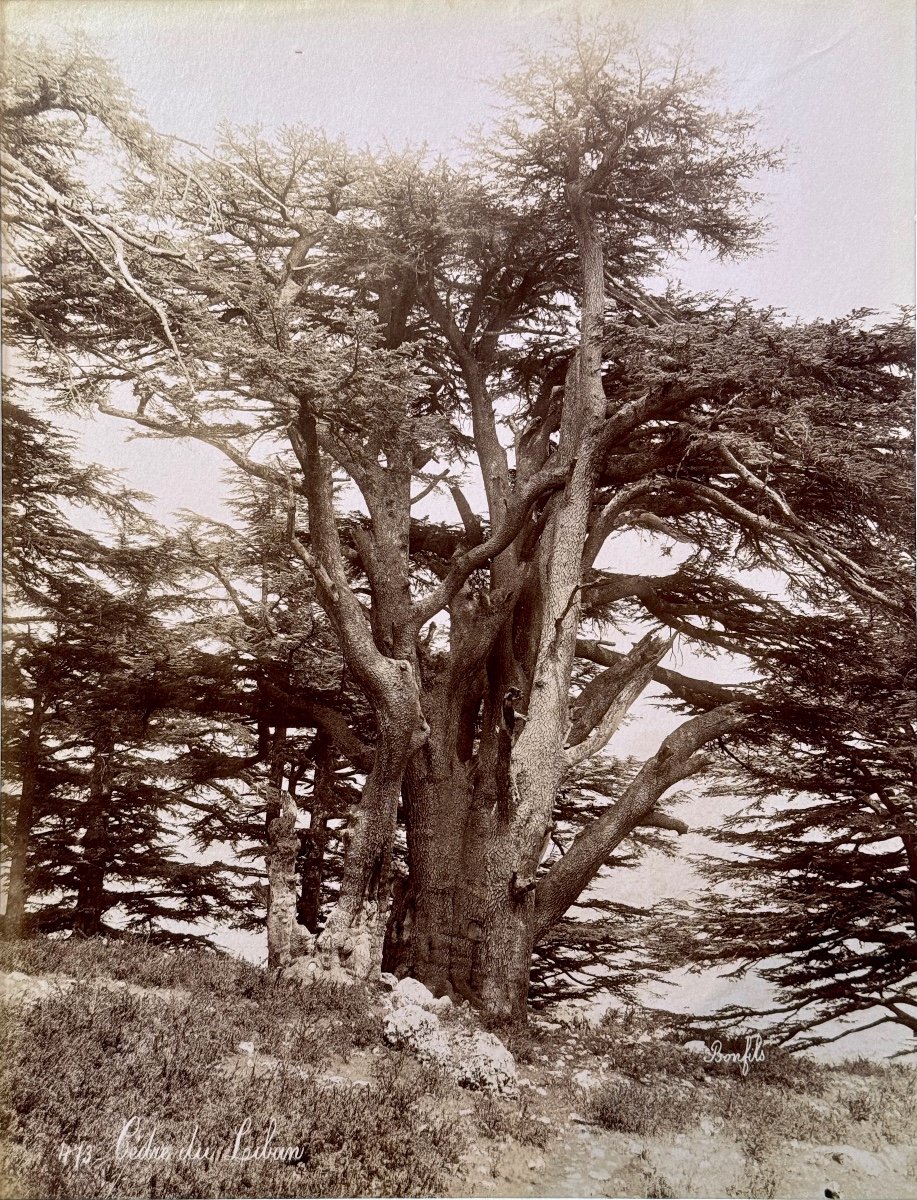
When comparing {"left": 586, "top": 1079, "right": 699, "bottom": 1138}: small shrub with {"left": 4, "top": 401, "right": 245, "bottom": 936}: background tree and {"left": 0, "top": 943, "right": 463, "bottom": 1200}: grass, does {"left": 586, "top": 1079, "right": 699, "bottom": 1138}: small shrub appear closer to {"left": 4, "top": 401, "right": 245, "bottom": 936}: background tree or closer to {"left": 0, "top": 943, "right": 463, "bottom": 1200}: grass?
{"left": 0, "top": 943, "right": 463, "bottom": 1200}: grass

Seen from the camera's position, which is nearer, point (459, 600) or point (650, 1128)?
point (650, 1128)

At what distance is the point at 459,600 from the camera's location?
31.0 feet

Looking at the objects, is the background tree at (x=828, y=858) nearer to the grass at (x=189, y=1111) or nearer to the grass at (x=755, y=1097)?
the grass at (x=755, y=1097)

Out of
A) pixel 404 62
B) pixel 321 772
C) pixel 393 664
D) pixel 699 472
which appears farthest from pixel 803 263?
pixel 321 772

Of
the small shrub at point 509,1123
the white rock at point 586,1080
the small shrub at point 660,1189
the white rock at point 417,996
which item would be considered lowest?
the small shrub at point 660,1189

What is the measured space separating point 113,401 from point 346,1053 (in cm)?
617

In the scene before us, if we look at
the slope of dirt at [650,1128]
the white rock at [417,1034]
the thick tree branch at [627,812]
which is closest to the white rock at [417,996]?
the white rock at [417,1034]

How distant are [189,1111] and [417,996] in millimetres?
2865

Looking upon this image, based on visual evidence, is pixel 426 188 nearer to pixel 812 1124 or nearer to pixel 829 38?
pixel 829 38

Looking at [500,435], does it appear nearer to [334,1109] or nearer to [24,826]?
[24,826]

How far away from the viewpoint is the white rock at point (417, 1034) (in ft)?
18.8

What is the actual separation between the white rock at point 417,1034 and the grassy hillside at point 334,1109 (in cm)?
12

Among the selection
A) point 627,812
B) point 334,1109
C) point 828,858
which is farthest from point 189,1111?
point 828,858

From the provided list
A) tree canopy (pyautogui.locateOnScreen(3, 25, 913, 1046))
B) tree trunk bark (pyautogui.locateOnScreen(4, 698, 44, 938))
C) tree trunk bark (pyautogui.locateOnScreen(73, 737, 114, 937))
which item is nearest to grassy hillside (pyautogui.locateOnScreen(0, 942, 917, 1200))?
tree canopy (pyautogui.locateOnScreen(3, 25, 913, 1046))
